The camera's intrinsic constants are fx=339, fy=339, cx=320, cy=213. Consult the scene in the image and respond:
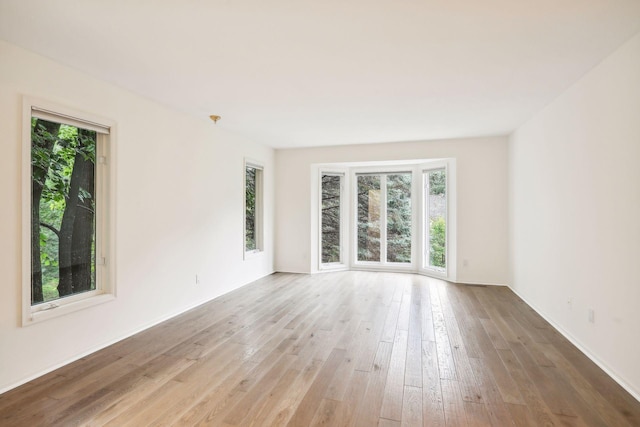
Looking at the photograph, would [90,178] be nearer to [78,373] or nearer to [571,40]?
[78,373]

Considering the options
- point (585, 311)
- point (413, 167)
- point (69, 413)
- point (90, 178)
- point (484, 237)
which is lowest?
point (69, 413)

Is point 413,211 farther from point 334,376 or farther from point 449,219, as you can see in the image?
point 334,376

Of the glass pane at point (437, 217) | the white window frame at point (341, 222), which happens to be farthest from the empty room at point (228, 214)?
the white window frame at point (341, 222)

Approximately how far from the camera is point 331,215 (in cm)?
700

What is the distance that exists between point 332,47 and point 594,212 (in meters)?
2.53

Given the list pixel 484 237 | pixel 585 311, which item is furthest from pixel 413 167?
pixel 585 311

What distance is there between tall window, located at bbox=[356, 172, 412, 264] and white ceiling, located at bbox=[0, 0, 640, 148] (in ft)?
9.39

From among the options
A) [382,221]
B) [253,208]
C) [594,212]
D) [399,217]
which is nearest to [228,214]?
[253,208]

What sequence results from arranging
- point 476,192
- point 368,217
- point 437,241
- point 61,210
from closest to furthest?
point 61,210
point 476,192
point 437,241
point 368,217

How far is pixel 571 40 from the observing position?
2.36 metres

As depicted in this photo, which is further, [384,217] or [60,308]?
[384,217]

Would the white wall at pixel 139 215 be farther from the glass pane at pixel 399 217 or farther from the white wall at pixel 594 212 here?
the white wall at pixel 594 212

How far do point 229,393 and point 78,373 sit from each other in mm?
1281

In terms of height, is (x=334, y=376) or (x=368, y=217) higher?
(x=368, y=217)
